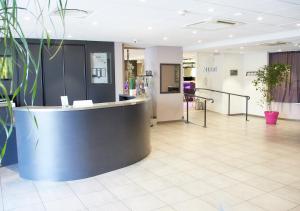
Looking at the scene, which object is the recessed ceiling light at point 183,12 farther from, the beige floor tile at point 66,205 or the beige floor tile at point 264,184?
the beige floor tile at point 66,205

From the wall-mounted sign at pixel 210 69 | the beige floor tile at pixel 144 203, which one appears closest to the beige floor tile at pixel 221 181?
the beige floor tile at pixel 144 203

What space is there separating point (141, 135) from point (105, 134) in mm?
997

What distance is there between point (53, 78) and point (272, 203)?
6.52 meters

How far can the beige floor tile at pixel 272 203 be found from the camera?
354 centimetres


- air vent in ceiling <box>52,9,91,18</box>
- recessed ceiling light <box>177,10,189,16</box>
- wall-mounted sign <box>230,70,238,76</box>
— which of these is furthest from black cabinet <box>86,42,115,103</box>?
wall-mounted sign <box>230,70,238,76</box>

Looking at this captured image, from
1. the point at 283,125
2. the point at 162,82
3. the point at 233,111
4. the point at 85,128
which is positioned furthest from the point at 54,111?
the point at 233,111

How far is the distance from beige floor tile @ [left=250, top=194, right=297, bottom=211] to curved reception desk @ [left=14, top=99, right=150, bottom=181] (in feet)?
8.15

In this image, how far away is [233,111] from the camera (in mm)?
11875

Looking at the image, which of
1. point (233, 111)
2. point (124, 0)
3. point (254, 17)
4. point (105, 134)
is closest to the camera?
point (124, 0)

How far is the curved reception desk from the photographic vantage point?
436 centimetres

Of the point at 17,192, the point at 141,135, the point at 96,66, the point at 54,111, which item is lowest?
the point at 17,192

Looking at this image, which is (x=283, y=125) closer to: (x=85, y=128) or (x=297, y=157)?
(x=297, y=157)

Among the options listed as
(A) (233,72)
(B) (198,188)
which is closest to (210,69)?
(A) (233,72)

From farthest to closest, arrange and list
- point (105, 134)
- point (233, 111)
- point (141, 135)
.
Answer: point (233, 111)
point (141, 135)
point (105, 134)
